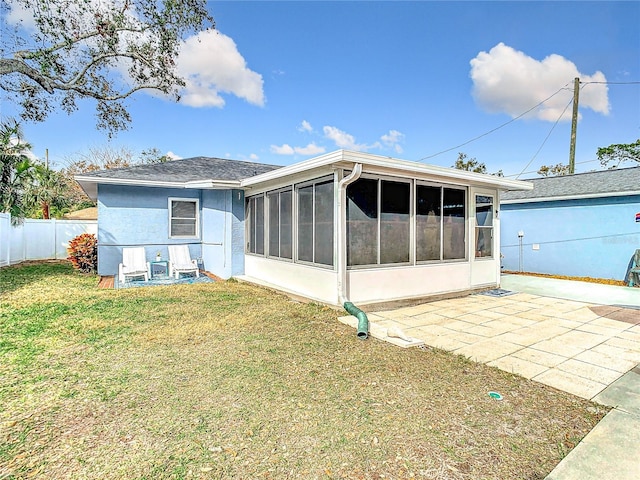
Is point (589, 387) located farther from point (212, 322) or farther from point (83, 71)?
point (83, 71)

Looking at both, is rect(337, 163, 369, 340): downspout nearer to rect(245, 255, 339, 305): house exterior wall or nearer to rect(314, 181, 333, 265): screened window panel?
rect(245, 255, 339, 305): house exterior wall

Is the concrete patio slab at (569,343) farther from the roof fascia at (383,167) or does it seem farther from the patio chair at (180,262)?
the patio chair at (180,262)

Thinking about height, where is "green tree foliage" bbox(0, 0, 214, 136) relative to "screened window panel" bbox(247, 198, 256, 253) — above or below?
above

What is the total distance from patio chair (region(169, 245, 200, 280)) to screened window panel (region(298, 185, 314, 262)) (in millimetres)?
4424

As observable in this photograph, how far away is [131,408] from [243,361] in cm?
118

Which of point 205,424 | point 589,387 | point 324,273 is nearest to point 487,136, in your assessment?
point 324,273

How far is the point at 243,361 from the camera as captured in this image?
11.8ft

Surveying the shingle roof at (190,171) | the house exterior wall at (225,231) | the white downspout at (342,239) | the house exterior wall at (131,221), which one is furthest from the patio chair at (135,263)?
the white downspout at (342,239)

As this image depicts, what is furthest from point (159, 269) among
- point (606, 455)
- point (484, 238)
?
point (606, 455)

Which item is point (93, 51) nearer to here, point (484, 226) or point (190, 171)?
point (190, 171)

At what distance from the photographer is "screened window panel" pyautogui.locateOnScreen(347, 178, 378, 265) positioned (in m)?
5.72

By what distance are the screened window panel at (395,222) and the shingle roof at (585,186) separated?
6.91 meters

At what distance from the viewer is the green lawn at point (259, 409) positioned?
2.03 meters

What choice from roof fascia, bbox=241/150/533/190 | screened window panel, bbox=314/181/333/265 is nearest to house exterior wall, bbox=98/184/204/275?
roof fascia, bbox=241/150/533/190
